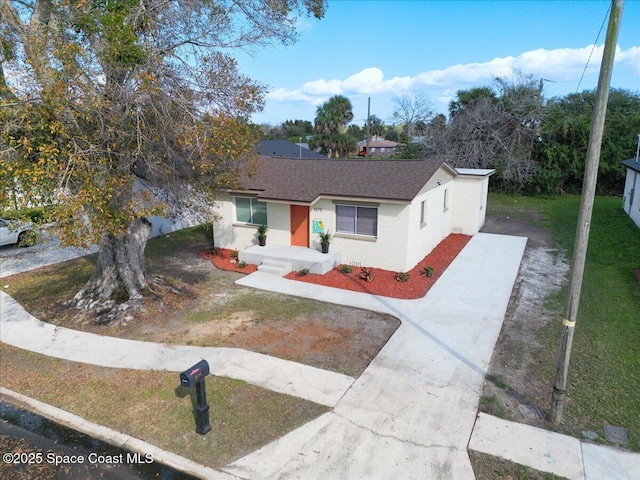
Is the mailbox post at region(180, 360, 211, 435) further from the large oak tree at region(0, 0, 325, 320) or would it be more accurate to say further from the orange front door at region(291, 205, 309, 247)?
the orange front door at region(291, 205, 309, 247)

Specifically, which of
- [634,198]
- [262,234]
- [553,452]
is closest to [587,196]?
[553,452]

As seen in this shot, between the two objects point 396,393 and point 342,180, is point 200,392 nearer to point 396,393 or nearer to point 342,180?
point 396,393

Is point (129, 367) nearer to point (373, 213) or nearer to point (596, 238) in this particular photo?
point (373, 213)

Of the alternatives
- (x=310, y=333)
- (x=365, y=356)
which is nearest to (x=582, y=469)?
(x=365, y=356)

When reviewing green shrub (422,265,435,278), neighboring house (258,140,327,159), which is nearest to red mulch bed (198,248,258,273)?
green shrub (422,265,435,278)

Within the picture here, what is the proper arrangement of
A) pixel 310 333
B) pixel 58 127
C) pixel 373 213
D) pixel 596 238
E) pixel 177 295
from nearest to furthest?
pixel 58 127, pixel 310 333, pixel 177 295, pixel 373 213, pixel 596 238

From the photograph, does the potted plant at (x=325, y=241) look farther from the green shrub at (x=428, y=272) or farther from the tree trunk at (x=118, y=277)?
the tree trunk at (x=118, y=277)

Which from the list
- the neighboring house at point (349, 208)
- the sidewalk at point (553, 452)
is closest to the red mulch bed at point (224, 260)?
the neighboring house at point (349, 208)
